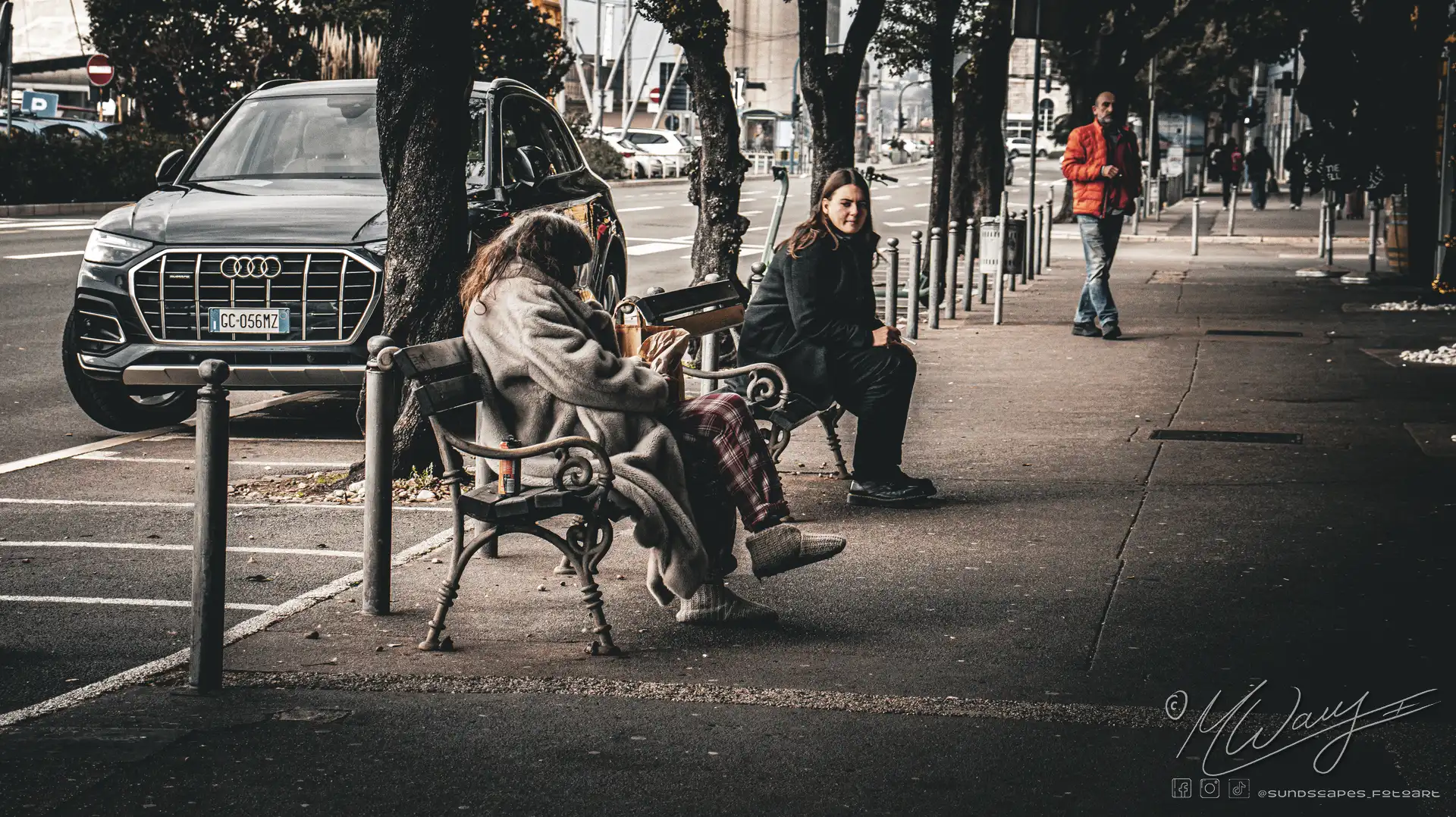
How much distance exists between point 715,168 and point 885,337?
5.82 m

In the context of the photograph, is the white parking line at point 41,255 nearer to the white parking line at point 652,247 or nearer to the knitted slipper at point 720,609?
the white parking line at point 652,247

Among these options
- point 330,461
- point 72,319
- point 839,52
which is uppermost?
point 839,52

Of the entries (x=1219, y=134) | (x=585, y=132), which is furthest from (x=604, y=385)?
(x=1219, y=134)

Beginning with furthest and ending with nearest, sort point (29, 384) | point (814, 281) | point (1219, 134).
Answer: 1. point (1219, 134)
2. point (29, 384)
3. point (814, 281)

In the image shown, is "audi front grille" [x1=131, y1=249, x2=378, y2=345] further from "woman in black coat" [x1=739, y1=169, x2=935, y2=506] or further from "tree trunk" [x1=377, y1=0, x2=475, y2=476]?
"woman in black coat" [x1=739, y1=169, x2=935, y2=506]

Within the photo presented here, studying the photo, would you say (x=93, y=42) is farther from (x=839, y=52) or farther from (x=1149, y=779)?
(x=1149, y=779)

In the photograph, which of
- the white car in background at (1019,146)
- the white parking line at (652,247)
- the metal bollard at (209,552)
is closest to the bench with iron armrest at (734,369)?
the metal bollard at (209,552)

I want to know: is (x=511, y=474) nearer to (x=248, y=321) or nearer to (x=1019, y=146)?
(x=248, y=321)

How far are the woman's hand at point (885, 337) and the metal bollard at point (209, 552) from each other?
3.63 m

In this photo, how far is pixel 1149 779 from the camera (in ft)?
14.5

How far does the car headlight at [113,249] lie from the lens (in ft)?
32.0

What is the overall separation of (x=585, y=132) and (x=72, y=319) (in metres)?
50.0

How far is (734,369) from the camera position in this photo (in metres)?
7.68

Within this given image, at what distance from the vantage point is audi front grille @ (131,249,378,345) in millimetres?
9539
